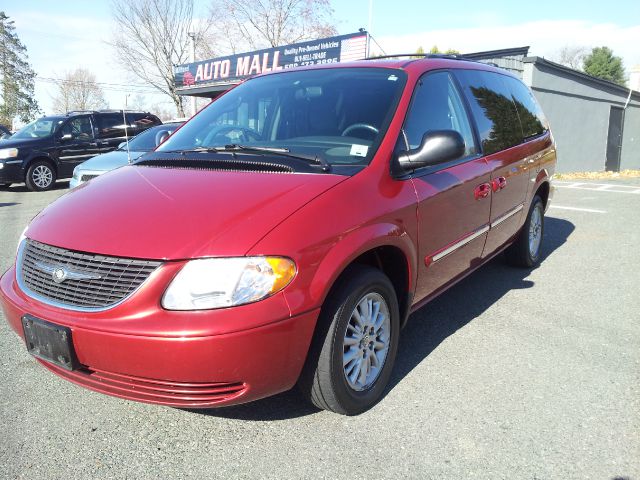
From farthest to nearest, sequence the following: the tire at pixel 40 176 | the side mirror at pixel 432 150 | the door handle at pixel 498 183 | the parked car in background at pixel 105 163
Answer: the tire at pixel 40 176 < the parked car in background at pixel 105 163 < the door handle at pixel 498 183 < the side mirror at pixel 432 150

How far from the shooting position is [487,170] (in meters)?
3.80

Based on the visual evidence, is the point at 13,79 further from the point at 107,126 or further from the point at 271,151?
the point at 271,151

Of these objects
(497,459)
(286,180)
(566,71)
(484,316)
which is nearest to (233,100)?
(286,180)

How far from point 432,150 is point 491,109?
1.64 metres

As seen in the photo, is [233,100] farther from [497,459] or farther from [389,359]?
[497,459]

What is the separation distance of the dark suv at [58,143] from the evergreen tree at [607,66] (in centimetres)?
5620

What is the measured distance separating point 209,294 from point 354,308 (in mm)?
724

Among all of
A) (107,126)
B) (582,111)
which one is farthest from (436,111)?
(582,111)

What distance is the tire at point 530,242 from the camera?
201 inches

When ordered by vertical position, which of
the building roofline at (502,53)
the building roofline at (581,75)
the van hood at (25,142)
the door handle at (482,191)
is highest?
the building roofline at (502,53)

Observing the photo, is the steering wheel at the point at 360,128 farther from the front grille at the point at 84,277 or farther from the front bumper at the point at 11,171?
the front bumper at the point at 11,171

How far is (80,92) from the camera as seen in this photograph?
52938mm

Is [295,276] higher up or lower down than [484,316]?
higher up

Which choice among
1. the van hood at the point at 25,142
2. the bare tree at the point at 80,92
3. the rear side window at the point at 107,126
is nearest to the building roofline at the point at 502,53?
the rear side window at the point at 107,126
